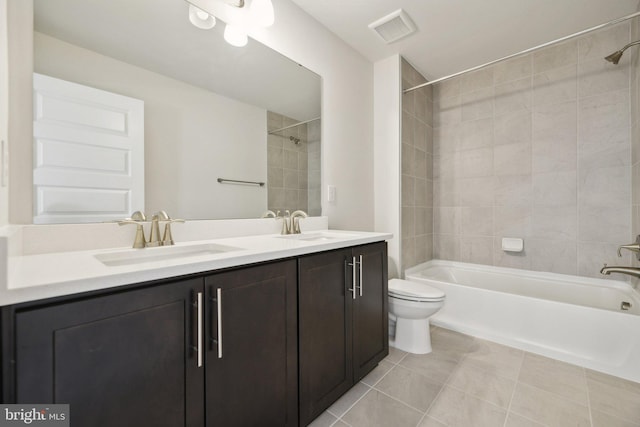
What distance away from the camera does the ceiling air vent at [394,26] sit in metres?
1.96

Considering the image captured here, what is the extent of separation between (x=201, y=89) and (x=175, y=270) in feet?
3.48

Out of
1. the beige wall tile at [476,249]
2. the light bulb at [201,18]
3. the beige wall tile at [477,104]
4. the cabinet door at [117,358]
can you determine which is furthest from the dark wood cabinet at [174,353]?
the beige wall tile at [477,104]

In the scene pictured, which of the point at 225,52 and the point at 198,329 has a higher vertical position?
the point at 225,52

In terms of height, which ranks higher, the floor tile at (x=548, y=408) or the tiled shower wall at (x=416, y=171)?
the tiled shower wall at (x=416, y=171)

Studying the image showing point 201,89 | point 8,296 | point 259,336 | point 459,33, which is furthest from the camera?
point 459,33

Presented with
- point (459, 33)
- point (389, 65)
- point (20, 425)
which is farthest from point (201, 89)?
point (459, 33)

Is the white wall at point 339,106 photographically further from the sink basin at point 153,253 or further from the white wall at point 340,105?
the sink basin at point 153,253

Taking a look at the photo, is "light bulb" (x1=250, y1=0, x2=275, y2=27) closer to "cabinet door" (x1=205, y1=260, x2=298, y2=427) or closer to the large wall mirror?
the large wall mirror

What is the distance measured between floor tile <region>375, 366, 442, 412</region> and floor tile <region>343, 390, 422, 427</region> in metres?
0.05

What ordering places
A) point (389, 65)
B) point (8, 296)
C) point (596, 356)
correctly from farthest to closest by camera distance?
point (389, 65)
point (596, 356)
point (8, 296)

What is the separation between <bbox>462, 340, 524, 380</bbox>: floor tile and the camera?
168 cm

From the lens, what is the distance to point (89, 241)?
1.08 m

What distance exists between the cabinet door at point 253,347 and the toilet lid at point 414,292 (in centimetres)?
98

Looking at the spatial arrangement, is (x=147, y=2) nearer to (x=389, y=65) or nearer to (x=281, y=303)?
(x=281, y=303)
